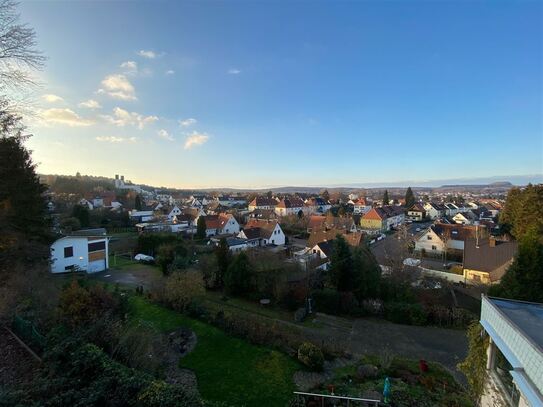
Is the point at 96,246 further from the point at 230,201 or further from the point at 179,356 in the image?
the point at 230,201

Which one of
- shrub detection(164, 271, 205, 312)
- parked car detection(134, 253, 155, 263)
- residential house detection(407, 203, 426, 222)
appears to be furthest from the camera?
residential house detection(407, 203, 426, 222)

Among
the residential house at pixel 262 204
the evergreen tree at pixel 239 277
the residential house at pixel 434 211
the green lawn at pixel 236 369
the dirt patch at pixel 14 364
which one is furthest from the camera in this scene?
the residential house at pixel 262 204

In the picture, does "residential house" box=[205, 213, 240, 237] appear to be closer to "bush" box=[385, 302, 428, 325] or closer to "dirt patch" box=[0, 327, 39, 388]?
"bush" box=[385, 302, 428, 325]

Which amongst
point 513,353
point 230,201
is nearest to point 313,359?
point 513,353

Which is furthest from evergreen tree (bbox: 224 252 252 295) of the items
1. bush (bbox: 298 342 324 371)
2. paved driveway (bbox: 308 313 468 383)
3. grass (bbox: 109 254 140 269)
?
grass (bbox: 109 254 140 269)

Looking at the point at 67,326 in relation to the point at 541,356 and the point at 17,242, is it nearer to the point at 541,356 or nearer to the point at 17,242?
the point at 17,242

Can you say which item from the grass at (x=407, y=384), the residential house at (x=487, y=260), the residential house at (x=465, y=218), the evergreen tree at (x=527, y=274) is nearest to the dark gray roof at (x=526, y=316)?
the grass at (x=407, y=384)

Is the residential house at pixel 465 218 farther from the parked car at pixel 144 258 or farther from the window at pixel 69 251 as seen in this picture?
the window at pixel 69 251
